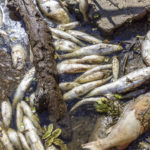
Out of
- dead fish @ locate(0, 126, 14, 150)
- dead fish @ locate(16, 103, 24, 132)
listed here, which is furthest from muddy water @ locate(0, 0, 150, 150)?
dead fish @ locate(0, 126, 14, 150)

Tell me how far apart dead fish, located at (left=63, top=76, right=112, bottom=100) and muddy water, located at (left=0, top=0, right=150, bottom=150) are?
0.48 ft

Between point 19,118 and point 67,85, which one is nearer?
point 19,118

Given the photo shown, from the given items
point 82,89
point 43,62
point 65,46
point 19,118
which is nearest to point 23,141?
point 19,118

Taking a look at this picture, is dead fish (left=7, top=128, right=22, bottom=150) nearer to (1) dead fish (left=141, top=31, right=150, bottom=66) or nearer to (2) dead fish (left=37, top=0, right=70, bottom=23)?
(1) dead fish (left=141, top=31, right=150, bottom=66)

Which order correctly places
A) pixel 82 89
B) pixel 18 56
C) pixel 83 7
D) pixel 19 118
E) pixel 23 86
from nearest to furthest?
pixel 19 118 < pixel 82 89 < pixel 23 86 < pixel 18 56 < pixel 83 7

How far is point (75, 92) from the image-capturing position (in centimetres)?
472

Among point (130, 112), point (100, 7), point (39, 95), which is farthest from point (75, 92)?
point (100, 7)

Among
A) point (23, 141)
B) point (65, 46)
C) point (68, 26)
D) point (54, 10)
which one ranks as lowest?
point (23, 141)

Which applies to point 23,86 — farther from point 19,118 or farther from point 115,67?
point 115,67

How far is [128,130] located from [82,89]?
1.45 metres

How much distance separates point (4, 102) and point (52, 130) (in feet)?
4.49

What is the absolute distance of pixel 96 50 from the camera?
5359mm

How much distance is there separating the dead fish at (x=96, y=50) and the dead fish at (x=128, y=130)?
179cm

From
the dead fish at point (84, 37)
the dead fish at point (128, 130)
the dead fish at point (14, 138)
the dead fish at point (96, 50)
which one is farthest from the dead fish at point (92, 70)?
the dead fish at point (14, 138)
